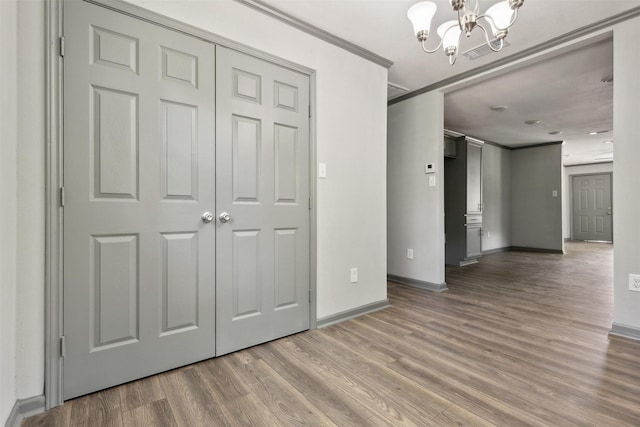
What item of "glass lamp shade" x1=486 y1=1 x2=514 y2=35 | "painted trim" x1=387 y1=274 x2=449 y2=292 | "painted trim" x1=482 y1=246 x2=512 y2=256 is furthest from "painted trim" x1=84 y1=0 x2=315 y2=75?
"painted trim" x1=482 y1=246 x2=512 y2=256

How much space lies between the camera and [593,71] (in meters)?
3.14

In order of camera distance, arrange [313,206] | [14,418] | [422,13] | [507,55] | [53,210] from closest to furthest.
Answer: [14,418], [53,210], [422,13], [313,206], [507,55]

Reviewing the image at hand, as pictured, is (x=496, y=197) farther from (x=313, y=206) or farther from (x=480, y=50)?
(x=313, y=206)

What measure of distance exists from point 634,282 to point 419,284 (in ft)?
6.21

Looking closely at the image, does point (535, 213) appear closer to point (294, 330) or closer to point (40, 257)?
point (294, 330)

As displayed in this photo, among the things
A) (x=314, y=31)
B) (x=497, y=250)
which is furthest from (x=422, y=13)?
(x=497, y=250)

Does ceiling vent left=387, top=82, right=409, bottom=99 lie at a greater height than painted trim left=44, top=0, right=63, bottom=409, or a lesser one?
greater

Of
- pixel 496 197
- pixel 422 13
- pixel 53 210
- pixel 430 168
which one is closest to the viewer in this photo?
pixel 53 210

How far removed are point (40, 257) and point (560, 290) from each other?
475 centimetres

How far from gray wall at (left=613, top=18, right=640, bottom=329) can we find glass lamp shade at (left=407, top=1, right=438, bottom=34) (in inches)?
65.1

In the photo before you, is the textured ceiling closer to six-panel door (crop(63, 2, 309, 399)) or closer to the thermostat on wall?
six-panel door (crop(63, 2, 309, 399))

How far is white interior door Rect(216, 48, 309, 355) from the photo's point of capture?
1.94 metres

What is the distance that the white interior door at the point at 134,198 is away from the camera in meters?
1.49

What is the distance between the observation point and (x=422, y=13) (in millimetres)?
1752
